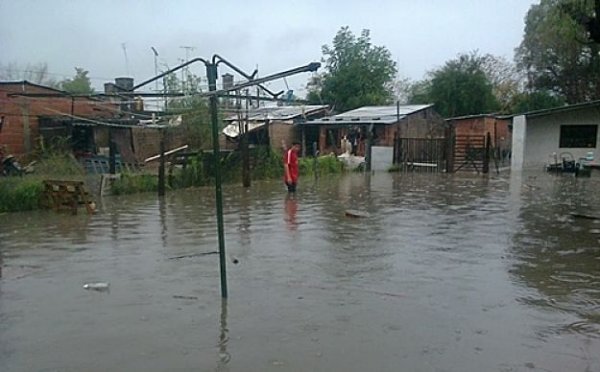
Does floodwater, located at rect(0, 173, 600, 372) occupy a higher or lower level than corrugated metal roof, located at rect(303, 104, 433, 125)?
lower

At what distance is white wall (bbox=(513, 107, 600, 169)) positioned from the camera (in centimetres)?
3038

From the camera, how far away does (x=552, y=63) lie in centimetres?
3709

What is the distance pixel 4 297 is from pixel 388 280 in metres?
4.43

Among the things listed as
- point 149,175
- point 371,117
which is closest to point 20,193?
point 149,175

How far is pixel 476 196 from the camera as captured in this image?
1773 cm

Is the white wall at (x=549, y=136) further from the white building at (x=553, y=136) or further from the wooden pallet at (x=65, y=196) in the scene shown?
the wooden pallet at (x=65, y=196)

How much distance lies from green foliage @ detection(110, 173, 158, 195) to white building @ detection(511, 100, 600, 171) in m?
18.9

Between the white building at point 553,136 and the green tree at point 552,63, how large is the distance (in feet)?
15.0

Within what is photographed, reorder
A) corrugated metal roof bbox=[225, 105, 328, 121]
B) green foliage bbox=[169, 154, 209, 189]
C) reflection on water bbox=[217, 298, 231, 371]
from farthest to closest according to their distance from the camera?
corrugated metal roof bbox=[225, 105, 328, 121], green foliage bbox=[169, 154, 209, 189], reflection on water bbox=[217, 298, 231, 371]

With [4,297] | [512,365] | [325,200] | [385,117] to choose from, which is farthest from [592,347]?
[385,117]

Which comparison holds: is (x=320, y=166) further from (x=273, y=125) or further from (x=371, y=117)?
(x=371, y=117)

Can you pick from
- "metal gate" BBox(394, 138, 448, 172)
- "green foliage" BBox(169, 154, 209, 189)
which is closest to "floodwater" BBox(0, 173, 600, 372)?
"green foliage" BBox(169, 154, 209, 189)

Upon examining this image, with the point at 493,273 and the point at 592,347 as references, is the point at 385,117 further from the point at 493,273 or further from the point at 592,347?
the point at 592,347

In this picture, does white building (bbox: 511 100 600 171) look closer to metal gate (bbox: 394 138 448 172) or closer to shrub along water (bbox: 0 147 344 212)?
metal gate (bbox: 394 138 448 172)
